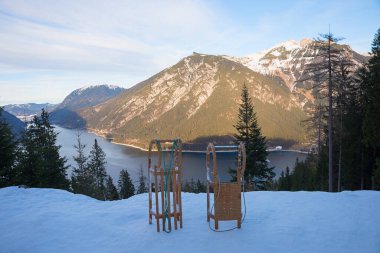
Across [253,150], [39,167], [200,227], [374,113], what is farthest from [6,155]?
[374,113]

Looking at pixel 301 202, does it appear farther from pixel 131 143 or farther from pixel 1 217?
pixel 131 143

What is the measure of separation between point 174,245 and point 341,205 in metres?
5.77

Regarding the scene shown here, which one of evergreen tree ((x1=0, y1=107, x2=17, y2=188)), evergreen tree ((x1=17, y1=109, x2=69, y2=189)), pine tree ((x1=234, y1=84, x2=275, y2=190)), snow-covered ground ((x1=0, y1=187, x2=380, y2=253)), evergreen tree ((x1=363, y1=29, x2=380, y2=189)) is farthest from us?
pine tree ((x1=234, y1=84, x2=275, y2=190))

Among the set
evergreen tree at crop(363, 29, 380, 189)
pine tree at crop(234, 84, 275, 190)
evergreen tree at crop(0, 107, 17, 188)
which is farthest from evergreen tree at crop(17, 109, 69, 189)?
evergreen tree at crop(363, 29, 380, 189)

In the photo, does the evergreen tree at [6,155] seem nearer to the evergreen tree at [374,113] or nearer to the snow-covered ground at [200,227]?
the snow-covered ground at [200,227]

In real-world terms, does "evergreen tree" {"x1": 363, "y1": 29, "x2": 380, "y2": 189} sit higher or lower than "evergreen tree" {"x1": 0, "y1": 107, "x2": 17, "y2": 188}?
higher

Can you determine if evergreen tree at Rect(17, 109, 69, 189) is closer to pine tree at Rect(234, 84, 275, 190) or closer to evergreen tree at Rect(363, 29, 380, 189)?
pine tree at Rect(234, 84, 275, 190)

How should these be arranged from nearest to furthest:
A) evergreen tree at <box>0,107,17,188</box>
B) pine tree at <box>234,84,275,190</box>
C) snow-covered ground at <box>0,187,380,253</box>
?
snow-covered ground at <box>0,187,380,253</box> < evergreen tree at <box>0,107,17,188</box> < pine tree at <box>234,84,275,190</box>

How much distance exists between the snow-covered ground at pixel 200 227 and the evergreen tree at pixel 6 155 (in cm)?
1290

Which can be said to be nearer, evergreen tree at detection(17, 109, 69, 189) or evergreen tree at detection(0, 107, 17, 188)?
evergreen tree at detection(0, 107, 17, 188)

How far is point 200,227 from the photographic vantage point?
7941 mm

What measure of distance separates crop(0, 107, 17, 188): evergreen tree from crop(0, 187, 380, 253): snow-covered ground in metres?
12.9

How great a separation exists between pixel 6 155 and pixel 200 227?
64.8ft

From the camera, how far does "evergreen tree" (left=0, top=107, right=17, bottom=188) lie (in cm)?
2158
